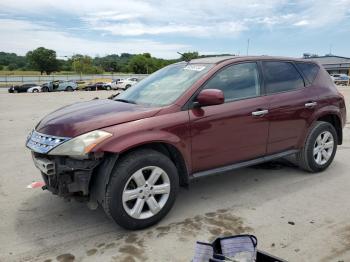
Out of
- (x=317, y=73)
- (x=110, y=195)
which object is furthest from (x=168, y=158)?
(x=317, y=73)

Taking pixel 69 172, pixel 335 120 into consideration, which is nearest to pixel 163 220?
pixel 69 172

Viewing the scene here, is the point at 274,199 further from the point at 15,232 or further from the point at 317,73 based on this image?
the point at 15,232

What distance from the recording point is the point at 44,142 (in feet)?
11.4

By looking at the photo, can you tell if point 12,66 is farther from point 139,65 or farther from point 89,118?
point 89,118

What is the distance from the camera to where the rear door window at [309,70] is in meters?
5.25

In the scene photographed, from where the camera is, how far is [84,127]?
3.38 m

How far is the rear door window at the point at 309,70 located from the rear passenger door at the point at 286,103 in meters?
0.07

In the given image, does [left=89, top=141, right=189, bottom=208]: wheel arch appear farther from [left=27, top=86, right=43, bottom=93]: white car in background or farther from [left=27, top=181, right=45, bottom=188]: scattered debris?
[left=27, top=86, right=43, bottom=93]: white car in background

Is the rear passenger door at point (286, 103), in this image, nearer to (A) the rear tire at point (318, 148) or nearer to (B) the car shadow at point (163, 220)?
(A) the rear tire at point (318, 148)

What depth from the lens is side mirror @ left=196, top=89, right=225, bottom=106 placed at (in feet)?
12.5

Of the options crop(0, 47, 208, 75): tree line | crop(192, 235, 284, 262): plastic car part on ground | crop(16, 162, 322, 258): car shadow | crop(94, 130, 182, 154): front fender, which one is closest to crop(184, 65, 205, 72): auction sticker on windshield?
crop(94, 130, 182, 154): front fender

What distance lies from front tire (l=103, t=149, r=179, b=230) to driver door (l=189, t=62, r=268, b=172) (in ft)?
1.46

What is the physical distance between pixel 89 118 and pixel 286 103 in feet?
8.49

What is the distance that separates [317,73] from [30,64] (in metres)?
122
